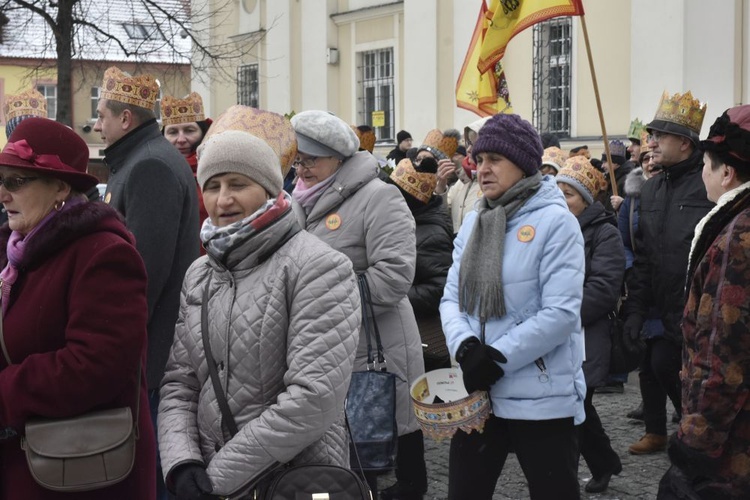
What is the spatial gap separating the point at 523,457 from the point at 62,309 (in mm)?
1988

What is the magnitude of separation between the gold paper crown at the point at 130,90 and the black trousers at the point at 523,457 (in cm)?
226

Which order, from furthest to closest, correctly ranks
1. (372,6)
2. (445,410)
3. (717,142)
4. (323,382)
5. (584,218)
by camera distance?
(372,6) < (584,218) < (445,410) < (717,142) < (323,382)

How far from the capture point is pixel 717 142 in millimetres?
3494

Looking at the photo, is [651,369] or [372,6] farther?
[372,6]

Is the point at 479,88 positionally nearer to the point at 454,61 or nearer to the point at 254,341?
the point at 254,341

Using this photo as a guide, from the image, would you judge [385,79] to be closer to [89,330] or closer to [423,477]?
[423,477]

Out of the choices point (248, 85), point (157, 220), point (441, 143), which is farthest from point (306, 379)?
Result: point (248, 85)

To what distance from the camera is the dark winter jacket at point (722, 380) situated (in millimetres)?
3217

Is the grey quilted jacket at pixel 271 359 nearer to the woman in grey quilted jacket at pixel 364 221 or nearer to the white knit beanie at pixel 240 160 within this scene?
the white knit beanie at pixel 240 160

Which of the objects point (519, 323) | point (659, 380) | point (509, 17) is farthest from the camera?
point (509, 17)

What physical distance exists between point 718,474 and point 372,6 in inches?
780

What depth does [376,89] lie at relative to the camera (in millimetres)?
22891

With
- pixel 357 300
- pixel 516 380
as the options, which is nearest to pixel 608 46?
pixel 516 380

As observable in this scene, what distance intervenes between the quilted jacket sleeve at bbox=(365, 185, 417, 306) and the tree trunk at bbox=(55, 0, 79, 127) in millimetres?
13424
